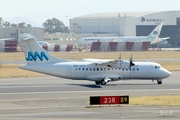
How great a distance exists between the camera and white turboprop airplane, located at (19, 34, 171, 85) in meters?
55.3

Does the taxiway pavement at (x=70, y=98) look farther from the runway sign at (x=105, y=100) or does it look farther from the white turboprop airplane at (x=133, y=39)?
the white turboprop airplane at (x=133, y=39)

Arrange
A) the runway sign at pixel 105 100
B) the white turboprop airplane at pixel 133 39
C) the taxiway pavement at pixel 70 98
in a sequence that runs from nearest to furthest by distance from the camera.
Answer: the taxiway pavement at pixel 70 98 < the runway sign at pixel 105 100 < the white turboprop airplane at pixel 133 39

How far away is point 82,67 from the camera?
56.2 meters

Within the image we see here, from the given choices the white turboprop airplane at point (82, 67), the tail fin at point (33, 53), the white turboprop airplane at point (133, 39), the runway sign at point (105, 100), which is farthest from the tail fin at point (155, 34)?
the runway sign at point (105, 100)

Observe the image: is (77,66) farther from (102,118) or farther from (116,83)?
(102,118)

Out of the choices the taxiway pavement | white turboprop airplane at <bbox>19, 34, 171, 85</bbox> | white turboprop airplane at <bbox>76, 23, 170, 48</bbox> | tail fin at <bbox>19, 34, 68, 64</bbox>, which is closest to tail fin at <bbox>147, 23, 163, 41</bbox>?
white turboprop airplane at <bbox>76, 23, 170, 48</bbox>

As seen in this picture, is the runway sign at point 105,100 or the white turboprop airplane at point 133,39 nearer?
the runway sign at point 105,100

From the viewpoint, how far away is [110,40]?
18550 centimetres

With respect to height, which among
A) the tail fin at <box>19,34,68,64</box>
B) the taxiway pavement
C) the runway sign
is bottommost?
the taxiway pavement

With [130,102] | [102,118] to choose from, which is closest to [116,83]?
[130,102]

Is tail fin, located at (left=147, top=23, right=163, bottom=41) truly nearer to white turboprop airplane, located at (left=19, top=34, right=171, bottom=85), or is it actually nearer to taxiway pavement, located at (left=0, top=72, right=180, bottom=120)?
taxiway pavement, located at (left=0, top=72, right=180, bottom=120)

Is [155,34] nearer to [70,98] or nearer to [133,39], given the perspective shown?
[133,39]

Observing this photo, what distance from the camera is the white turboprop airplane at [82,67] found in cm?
5534

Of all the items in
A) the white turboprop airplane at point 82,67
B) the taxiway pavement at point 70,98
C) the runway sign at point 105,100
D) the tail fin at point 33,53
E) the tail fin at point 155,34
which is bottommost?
the taxiway pavement at point 70,98
